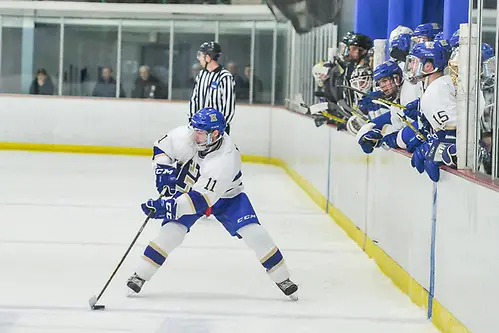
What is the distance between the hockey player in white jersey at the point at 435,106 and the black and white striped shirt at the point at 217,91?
3393 mm

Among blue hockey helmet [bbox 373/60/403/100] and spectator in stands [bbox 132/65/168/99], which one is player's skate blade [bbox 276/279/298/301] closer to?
blue hockey helmet [bbox 373/60/403/100]

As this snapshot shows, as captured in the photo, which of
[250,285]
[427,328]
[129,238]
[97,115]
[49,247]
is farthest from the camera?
[97,115]

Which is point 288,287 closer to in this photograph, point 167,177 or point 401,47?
point 167,177

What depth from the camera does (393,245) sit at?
5957 millimetres

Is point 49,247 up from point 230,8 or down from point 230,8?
down

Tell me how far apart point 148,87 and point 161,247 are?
1104 centimetres

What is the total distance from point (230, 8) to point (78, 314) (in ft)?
37.8

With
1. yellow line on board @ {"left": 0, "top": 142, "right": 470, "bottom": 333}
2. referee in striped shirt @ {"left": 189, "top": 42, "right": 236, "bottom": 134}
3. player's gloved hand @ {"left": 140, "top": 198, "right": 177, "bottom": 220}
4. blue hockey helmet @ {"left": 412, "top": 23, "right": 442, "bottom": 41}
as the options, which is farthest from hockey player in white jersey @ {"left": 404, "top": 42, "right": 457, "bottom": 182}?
referee in striped shirt @ {"left": 189, "top": 42, "right": 236, "bottom": 134}

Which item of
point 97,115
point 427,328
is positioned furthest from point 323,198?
point 97,115

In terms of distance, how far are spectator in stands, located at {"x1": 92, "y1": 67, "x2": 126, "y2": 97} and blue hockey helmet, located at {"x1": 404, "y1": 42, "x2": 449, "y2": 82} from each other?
37.8 feet

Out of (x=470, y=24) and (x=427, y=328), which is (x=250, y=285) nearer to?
(x=427, y=328)

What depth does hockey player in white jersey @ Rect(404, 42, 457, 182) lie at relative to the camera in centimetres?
479

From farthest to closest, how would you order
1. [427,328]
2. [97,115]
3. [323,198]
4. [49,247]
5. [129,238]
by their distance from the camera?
[97,115]
[323,198]
[129,238]
[49,247]
[427,328]

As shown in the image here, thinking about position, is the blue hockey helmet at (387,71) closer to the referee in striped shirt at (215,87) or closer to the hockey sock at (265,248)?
the hockey sock at (265,248)
